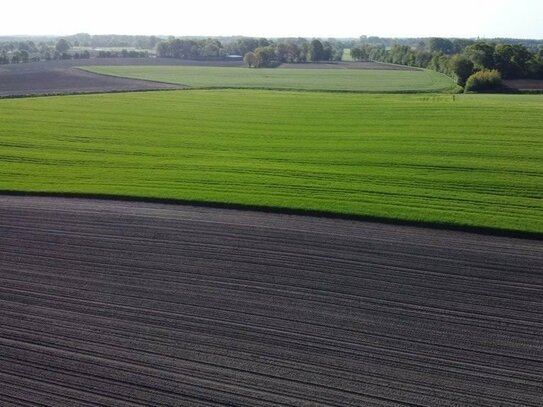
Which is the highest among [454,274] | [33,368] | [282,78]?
[282,78]

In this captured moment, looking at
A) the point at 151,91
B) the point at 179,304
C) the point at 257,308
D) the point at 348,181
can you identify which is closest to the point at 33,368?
the point at 179,304

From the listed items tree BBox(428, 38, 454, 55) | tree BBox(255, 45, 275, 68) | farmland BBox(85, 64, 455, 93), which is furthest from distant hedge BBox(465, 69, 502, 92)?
tree BBox(428, 38, 454, 55)

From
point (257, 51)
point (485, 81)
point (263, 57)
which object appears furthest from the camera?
point (257, 51)

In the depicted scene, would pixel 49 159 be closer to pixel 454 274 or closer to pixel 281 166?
pixel 281 166

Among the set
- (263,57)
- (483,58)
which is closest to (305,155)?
(483,58)

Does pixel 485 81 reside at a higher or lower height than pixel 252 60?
lower

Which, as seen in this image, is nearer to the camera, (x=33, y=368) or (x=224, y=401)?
(x=224, y=401)

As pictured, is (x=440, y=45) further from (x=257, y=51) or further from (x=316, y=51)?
(x=257, y=51)
